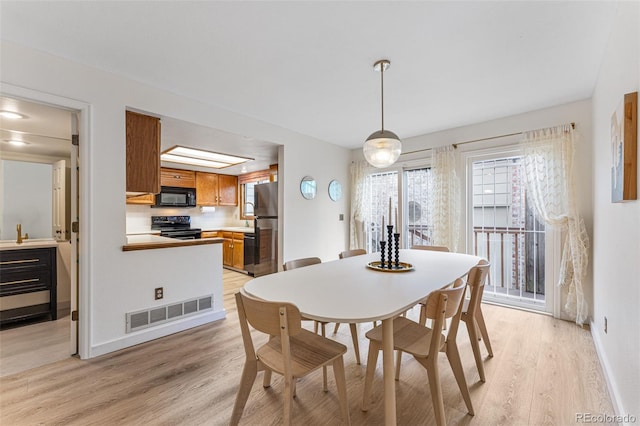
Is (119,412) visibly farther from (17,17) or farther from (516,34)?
(516,34)

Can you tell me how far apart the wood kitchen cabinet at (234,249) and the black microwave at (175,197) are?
983 mm

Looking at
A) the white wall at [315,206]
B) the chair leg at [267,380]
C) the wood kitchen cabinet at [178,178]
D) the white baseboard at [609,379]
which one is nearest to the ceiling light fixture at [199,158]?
the wood kitchen cabinet at [178,178]

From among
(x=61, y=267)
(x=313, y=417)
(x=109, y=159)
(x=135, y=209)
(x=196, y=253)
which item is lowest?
(x=313, y=417)

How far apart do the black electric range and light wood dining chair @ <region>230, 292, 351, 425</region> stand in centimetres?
442

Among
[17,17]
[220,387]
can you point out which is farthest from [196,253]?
[17,17]

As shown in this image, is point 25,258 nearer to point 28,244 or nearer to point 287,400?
point 28,244

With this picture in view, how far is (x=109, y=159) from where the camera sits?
2.31 m

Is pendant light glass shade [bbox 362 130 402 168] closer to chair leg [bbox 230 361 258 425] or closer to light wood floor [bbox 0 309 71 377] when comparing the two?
chair leg [bbox 230 361 258 425]

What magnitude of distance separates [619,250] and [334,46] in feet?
7.35

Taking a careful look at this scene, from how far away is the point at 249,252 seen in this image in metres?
5.18

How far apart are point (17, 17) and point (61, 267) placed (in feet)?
8.93

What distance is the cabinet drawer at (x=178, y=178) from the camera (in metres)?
5.20

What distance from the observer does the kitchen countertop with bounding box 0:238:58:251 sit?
2804mm

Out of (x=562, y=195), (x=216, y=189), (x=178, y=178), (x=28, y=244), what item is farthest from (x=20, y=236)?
(x=562, y=195)
